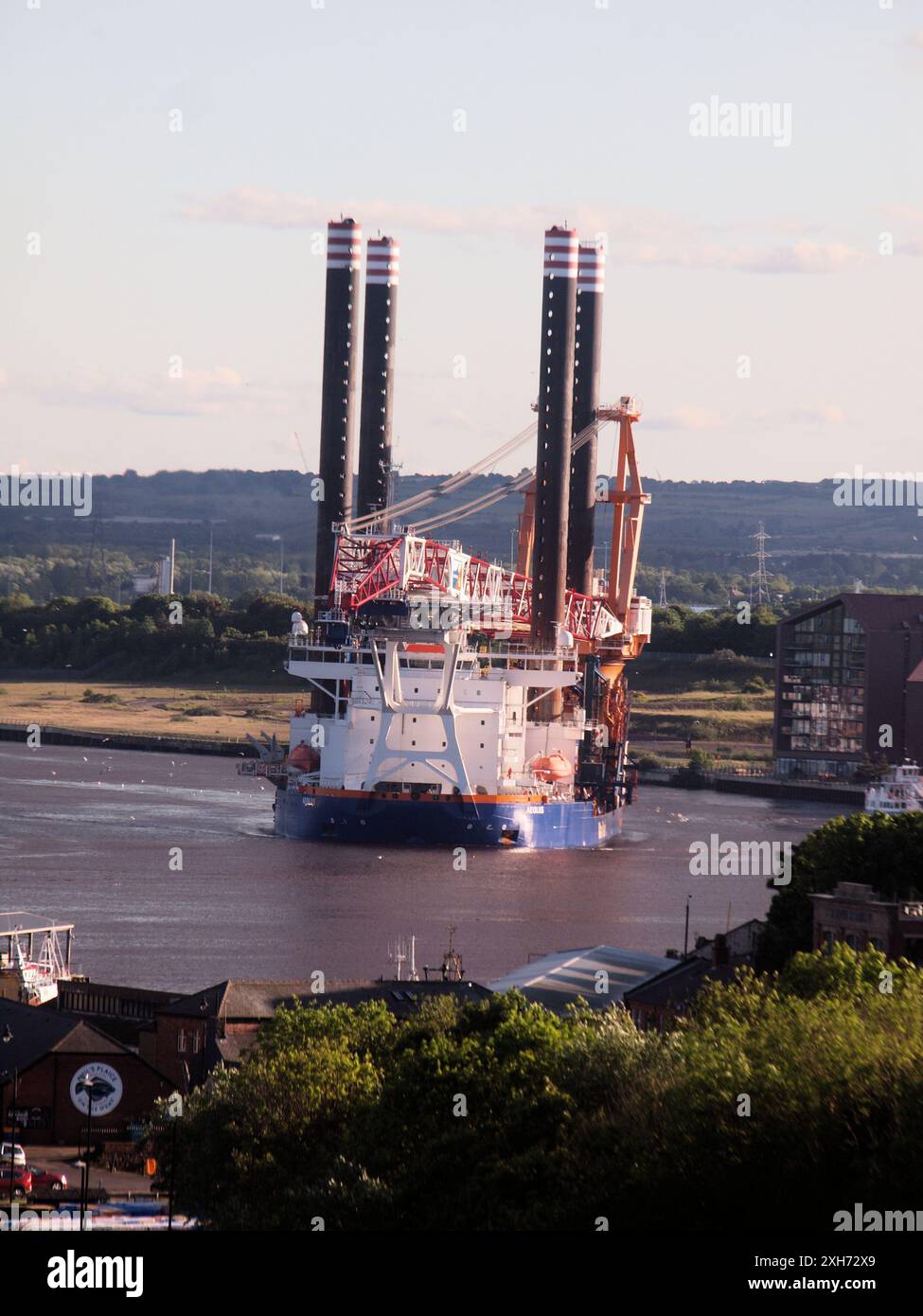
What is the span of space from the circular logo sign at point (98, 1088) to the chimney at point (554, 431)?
3575 centimetres

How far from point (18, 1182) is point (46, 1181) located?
1.91ft

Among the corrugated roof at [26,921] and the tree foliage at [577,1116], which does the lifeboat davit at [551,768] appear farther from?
the tree foliage at [577,1116]

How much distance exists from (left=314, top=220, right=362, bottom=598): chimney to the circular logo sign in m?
37.2

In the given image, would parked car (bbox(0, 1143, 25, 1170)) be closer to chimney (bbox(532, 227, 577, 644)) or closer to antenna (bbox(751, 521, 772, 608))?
chimney (bbox(532, 227, 577, 644))

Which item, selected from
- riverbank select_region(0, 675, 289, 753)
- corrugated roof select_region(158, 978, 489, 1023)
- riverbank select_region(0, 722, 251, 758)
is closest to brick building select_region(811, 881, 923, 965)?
corrugated roof select_region(158, 978, 489, 1023)

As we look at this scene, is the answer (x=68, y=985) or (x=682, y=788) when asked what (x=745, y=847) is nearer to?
(x=682, y=788)

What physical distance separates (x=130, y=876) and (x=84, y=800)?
15.8 m

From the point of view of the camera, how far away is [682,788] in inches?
2665

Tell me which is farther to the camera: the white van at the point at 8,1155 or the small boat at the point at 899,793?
the small boat at the point at 899,793

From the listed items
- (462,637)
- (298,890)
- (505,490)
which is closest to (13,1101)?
(298,890)

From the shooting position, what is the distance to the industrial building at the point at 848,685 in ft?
229

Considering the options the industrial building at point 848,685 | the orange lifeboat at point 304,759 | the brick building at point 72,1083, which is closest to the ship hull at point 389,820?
the orange lifeboat at point 304,759

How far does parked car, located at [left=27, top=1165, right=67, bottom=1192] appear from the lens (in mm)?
16750
